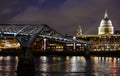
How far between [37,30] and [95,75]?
12675 mm

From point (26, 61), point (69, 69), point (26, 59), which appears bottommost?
point (69, 69)

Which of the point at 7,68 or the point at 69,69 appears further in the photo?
the point at 7,68

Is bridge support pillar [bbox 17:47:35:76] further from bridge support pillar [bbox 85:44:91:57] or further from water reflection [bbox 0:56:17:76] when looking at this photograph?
bridge support pillar [bbox 85:44:91:57]

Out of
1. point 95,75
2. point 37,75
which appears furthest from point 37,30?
point 95,75

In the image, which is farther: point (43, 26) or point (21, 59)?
point (43, 26)

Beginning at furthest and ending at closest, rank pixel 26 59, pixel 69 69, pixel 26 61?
1. pixel 69 69
2. pixel 26 61
3. pixel 26 59

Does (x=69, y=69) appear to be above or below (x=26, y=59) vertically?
below

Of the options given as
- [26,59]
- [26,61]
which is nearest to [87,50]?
[26,61]

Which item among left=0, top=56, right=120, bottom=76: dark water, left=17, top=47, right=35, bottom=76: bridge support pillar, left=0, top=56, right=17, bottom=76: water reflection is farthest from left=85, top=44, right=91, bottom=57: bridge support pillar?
→ left=17, top=47, right=35, bottom=76: bridge support pillar

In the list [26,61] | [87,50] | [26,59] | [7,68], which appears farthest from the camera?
[87,50]

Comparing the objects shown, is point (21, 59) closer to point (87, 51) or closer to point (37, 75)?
point (37, 75)

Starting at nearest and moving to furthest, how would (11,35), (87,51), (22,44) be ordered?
(22,44)
(11,35)
(87,51)

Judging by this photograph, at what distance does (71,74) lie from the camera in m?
77.4

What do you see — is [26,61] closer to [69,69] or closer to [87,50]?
[69,69]
